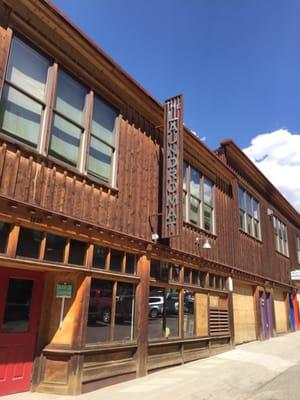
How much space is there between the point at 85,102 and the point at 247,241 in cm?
1061

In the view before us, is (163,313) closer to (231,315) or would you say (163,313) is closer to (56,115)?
(231,315)

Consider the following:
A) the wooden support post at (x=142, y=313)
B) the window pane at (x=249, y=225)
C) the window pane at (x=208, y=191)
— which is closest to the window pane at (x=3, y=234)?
the wooden support post at (x=142, y=313)

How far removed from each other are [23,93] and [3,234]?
8.60 feet

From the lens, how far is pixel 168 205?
31.2 feet

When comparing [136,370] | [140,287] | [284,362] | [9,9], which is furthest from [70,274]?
[284,362]

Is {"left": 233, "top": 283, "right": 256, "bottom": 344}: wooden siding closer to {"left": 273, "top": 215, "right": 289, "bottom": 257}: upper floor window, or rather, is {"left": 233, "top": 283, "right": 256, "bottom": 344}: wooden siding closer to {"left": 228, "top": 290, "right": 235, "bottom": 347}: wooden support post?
{"left": 228, "top": 290, "right": 235, "bottom": 347}: wooden support post

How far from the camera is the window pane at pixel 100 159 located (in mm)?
8086

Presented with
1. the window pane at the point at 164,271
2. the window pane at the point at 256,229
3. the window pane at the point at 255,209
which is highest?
the window pane at the point at 255,209

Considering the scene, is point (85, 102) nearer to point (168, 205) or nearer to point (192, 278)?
point (168, 205)

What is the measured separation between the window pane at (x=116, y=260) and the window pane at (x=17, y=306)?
Answer: 5.88ft

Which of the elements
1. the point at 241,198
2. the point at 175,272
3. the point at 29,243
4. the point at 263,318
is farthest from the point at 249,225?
the point at 29,243

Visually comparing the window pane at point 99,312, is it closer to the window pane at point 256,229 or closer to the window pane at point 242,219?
the window pane at point 242,219

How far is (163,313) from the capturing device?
9.57 metres

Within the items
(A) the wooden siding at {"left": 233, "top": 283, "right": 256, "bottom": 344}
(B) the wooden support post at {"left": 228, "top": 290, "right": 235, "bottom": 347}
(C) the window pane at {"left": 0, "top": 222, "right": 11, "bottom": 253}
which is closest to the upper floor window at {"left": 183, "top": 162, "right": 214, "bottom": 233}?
(B) the wooden support post at {"left": 228, "top": 290, "right": 235, "bottom": 347}
